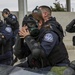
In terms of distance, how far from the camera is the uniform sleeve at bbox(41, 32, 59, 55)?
3290 mm

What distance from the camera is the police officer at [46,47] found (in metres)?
3.26

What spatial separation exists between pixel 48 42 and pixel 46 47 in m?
0.06

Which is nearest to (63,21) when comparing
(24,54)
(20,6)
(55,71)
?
(20,6)

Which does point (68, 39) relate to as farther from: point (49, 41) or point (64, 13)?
point (49, 41)

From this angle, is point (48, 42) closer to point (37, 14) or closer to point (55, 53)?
point (55, 53)

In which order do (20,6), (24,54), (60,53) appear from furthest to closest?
(20,6)
(24,54)
(60,53)

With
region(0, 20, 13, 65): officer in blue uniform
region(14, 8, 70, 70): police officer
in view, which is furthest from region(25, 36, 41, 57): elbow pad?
region(0, 20, 13, 65): officer in blue uniform

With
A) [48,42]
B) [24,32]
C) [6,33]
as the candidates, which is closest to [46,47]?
[48,42]

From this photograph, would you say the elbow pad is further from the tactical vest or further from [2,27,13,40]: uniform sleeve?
[2,27,13,40]: uniform sleeve

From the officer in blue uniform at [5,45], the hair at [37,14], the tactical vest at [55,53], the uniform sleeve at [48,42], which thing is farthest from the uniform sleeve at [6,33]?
the uniform sleeve at [48,42]

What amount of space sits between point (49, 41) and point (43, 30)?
21cm

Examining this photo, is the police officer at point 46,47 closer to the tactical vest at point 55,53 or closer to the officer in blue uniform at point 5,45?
the tactical vest at point 55,53

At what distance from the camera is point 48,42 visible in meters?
3.29

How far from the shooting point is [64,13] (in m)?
12.9
